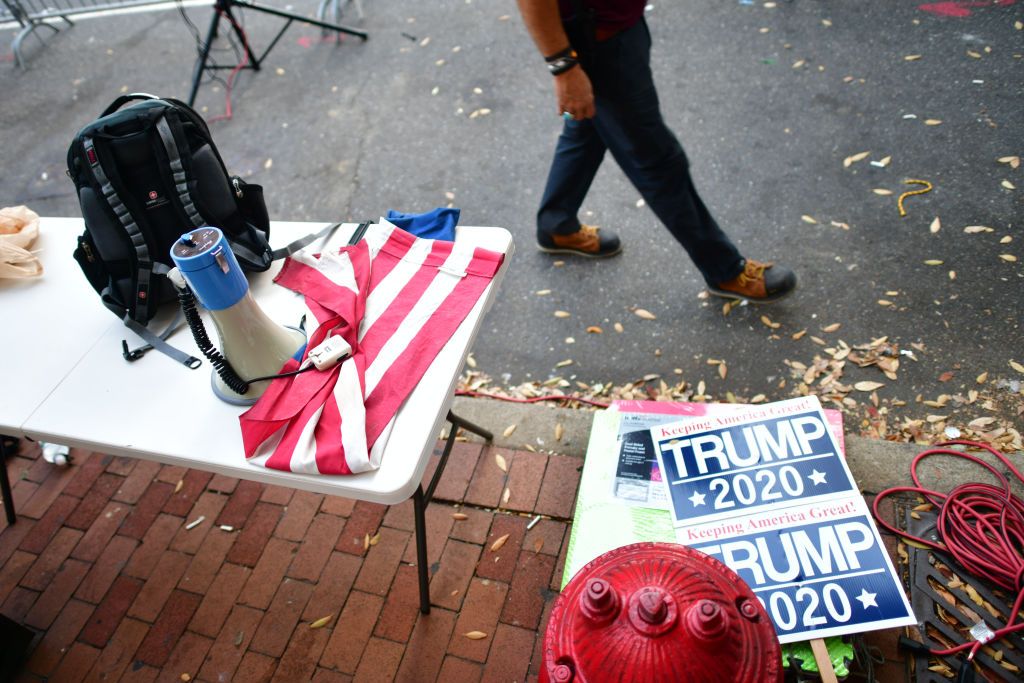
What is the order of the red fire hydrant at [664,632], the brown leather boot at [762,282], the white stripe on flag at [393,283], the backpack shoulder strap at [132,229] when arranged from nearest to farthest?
1. the red fire hydrant at [664,632]
2. the backpack shoulder strap at [132,229]
3. the white stripe on flag at [393,283]
4. the brown leather boot at [762,282]

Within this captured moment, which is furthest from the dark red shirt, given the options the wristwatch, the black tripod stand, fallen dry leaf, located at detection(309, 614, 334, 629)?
the black tripod stand

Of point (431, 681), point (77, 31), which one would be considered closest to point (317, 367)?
point (431, 681)

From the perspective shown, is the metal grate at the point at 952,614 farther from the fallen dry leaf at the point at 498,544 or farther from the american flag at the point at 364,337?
the american flag at the point at 364,337

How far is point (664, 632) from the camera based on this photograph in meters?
A: 1.28

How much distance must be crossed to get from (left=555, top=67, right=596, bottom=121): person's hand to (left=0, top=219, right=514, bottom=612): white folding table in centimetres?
70

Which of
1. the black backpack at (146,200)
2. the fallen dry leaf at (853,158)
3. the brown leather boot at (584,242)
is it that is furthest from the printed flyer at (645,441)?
the fallen dry leaf at (853,158)

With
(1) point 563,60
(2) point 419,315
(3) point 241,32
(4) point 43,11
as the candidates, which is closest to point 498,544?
(2) point 419,315

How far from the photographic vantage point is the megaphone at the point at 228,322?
142 cm

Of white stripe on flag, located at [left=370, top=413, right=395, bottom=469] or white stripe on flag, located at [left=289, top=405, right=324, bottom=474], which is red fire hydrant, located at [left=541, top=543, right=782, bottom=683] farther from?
white stripe on flag, located at [left=289, top=405, right=324, bottom=474]

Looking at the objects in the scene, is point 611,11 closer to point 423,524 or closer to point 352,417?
point 352,417

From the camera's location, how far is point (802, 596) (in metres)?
1.85

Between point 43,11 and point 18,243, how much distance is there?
250 inches

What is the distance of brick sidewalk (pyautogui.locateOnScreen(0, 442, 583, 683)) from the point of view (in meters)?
2.18

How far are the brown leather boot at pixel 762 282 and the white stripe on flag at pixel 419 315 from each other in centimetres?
155
